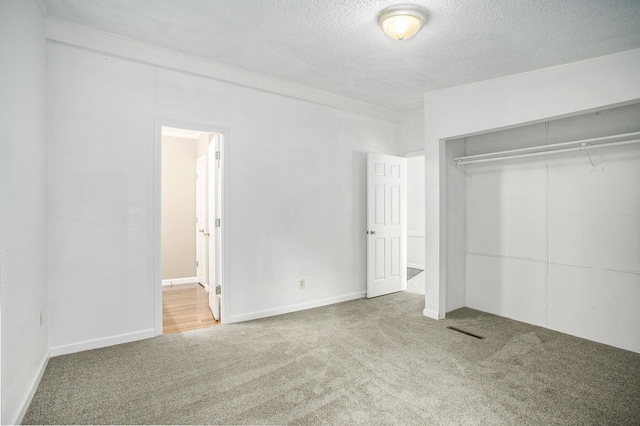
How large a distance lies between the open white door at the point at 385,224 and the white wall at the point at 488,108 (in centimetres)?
90

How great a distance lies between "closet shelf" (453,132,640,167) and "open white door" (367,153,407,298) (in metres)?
1.03

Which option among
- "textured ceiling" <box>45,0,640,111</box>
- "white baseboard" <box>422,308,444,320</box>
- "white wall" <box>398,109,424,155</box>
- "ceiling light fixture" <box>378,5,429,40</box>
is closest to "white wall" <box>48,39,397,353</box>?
"textured ceiling" <box>45,0,640,111</box>

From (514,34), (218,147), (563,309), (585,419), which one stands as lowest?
(585,419)

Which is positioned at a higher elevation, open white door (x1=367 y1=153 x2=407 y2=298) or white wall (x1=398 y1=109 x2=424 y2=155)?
white wall (x1=398 y1=109 x2=424 y2=155)

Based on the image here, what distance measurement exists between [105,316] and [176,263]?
9.43 ft

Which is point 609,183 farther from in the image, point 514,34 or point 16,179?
point 16,179

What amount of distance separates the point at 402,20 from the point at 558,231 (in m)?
2.75

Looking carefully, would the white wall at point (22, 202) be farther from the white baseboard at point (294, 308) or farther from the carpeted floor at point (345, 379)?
the white baseboard at point (294, 308)

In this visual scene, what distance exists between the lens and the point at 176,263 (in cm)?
582

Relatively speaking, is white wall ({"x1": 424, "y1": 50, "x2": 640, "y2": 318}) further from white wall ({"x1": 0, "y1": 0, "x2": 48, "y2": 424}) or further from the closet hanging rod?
white wall ({"x1": 0, "y1": 0, "x2": 48, "y2": 424})

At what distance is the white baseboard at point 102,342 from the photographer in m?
2.81

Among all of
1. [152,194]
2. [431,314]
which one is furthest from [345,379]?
[152,194]

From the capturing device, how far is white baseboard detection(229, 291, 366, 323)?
3733mm

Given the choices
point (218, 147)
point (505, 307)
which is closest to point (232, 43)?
point (218, 147)
